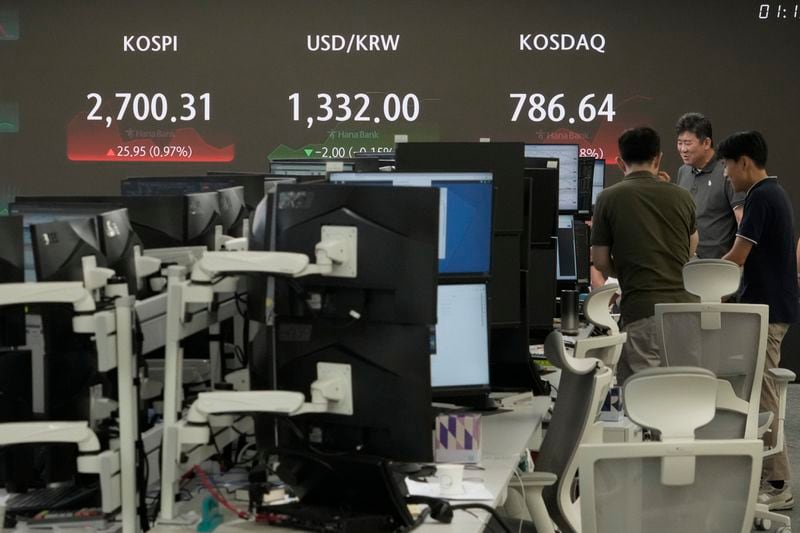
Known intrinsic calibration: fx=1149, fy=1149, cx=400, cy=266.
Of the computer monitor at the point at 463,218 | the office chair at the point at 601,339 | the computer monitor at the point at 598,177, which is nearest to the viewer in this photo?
the computer monitor at the point at 463,218

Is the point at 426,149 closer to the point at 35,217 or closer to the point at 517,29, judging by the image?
the point at 35,217

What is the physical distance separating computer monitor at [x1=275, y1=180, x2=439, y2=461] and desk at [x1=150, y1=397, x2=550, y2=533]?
187 millimetres

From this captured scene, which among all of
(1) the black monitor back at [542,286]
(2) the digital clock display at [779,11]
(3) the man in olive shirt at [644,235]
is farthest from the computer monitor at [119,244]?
(2) the digital clock display at [779,11]

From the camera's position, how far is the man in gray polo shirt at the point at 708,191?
20.5 feet

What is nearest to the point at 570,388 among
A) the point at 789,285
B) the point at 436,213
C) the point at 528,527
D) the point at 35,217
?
the point at 528,527

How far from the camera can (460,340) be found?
3.05 m

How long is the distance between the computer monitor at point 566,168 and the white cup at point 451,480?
2.98 meters

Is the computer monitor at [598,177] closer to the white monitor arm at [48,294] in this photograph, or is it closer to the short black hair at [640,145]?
the short black hair at [640,145]

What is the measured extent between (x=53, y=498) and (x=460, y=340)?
1.11 metres

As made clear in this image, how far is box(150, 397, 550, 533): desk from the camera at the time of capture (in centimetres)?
238

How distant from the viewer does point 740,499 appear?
243cm

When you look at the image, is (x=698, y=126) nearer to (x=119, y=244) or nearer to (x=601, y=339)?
(x=601, y=339)

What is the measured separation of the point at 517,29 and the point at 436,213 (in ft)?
18.8

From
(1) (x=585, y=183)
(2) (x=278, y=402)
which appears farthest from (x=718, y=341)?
(2) (x=278, y=402)
